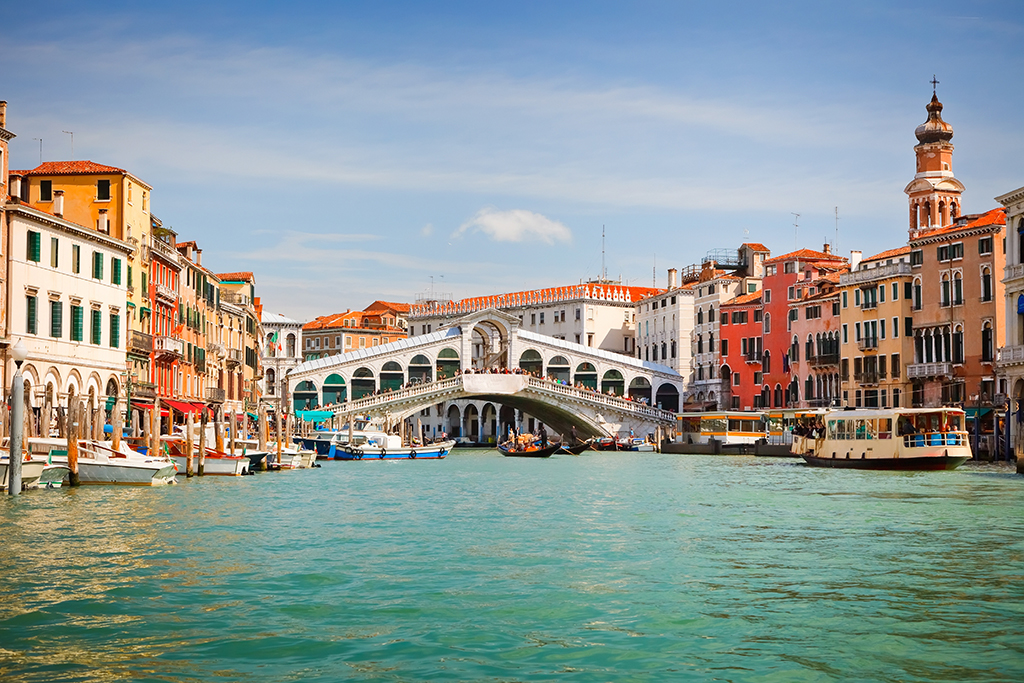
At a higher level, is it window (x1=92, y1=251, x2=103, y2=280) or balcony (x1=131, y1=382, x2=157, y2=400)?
window (x1=92, y1=251, x2=103, y2=280)

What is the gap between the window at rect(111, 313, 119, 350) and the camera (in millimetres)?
34094

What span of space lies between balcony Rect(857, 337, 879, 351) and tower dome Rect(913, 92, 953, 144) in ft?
35.5

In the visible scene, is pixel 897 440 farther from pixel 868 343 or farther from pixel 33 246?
pixel 33 246

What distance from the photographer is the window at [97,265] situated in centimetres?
3281

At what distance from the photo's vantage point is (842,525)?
55.7 feet

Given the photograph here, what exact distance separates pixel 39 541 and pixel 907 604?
29.3 ft

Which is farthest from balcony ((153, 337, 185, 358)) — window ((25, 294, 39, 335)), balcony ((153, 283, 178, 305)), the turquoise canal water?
the turquoise canal water

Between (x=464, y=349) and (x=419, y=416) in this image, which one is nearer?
(x=464, y=349)

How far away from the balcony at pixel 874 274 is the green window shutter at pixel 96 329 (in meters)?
27.7

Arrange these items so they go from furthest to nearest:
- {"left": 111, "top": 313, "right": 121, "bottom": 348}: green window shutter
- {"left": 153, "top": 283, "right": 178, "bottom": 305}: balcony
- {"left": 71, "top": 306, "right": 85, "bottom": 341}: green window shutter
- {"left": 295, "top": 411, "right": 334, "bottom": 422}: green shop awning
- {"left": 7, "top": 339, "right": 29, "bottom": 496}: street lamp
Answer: {"left": 295, "top": 411, "right": 334, "bottom": 422}: green shop awning → {"left": 153, "top": 283, "right": 178, "bottom": 305}: balcony → {"left": 111, "top": 313, "right": 121, "bottom": 348}: green window shutter → {"left": 71, "top": 306, "right": 85, "bottom": 341}: green window shutter → {"left": 7, "top": 339, "right": 29, "bottom": 496}: street lamp

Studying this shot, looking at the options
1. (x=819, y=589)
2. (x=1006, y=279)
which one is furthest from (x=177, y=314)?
(x=819, y=589)

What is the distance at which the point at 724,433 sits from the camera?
53719mm

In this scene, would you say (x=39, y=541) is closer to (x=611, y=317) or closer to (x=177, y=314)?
(x=177, y=314)

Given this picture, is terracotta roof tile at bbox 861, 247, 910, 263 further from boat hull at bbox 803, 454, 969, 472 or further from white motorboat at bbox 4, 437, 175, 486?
white motorboat at bbox 4, 437, 175, 486
